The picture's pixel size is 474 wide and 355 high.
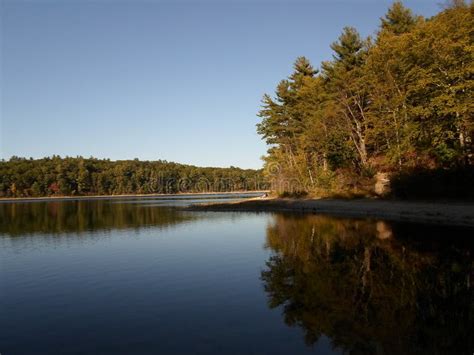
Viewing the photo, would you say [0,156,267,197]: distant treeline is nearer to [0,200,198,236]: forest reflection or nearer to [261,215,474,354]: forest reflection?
[0,200,198,236]: forest reflection

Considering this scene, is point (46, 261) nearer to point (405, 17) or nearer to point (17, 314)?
point (17, 314)

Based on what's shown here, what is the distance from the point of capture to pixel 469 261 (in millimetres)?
16406

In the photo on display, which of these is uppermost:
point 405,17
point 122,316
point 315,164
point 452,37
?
point 405,17

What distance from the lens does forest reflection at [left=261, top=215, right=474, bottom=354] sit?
8977 mm

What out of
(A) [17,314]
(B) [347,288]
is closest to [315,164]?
(B) [347,288]

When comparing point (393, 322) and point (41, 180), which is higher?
point (41, 180)

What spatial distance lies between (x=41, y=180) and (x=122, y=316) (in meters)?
179

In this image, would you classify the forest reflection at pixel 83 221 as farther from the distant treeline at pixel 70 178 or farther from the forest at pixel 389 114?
the distant treeline at pixel 70 178

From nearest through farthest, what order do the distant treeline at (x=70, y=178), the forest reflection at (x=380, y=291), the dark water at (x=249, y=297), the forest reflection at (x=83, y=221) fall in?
the forest reflection at (x=380, y=291) → the dark water at (x=249, y=297) → the forest reflection at (x=83, y=221) → the distant treeline at (x=70, y=178)

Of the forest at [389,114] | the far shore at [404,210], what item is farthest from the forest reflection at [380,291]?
the forest at [389,114]

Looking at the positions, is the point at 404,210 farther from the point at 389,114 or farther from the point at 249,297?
the point at 249,297

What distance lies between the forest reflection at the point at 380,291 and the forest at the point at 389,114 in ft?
48.8

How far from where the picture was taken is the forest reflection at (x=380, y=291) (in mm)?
8977

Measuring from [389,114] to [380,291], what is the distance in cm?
3876
